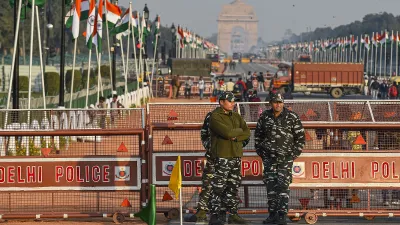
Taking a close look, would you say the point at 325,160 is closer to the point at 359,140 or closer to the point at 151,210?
the point at 359,140

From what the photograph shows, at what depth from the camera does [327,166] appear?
45.4ft

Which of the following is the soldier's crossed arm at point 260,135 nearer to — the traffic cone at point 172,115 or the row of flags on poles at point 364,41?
the traffic cone at point 172,115

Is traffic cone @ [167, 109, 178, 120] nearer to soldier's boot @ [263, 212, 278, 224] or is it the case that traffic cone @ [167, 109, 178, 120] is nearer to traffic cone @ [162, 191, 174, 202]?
traffic cone @ [162, 191, 174, 202]

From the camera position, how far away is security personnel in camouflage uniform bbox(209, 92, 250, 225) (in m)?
12.8

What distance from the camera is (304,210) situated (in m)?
13.9

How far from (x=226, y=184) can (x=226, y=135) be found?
659 millimetres

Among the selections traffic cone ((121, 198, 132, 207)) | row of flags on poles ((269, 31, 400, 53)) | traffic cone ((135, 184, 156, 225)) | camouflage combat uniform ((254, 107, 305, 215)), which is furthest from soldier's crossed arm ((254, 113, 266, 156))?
row of flags on poles ((269, 31, 400, 53))

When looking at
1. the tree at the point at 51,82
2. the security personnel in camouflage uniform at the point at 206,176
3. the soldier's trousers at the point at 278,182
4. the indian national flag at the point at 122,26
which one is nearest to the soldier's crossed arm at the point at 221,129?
the security personnel in camouflage uniform at the point at 206,176

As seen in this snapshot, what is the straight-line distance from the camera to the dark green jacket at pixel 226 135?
12.8m

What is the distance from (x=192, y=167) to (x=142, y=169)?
2.08 feet

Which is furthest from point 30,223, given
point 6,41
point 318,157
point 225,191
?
point 6,41

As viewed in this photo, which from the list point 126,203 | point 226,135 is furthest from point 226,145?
point 126,203

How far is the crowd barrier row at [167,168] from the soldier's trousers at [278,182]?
2.43ft

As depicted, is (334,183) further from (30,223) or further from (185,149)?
(30,223)
